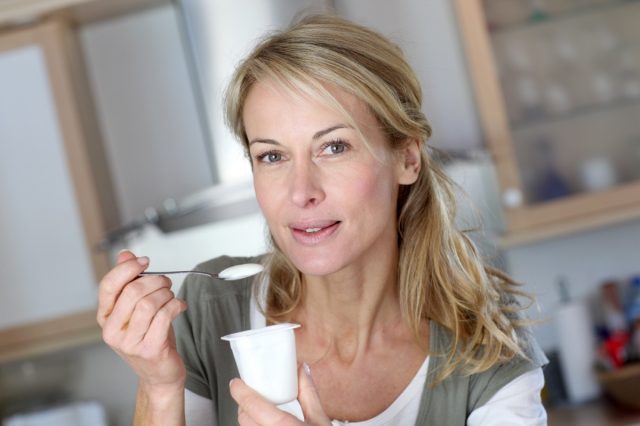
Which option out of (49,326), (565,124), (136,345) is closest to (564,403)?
(565,124)

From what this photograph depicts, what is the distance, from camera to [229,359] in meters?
1.61

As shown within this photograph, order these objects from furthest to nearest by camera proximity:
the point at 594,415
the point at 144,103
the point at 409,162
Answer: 1. the point at 144,103
2. the point at 594,415
3. the point at 409,162

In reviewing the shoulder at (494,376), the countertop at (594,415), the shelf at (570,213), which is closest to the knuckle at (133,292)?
the shoulder at (494,376)

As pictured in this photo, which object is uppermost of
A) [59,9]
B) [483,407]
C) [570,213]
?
[59,9]

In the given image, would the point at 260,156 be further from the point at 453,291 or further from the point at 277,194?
the point at 453,291

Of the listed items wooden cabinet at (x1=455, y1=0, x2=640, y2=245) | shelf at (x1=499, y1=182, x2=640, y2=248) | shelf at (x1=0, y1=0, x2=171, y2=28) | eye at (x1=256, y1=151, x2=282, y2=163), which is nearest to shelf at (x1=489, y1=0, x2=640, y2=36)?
wooden cabinet at (x1=455, y1=0, x2=640, y2=245)

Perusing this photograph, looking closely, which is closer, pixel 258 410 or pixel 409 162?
pixel 258 410

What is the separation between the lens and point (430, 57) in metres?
3.36

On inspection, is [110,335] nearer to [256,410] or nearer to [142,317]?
[142,317]

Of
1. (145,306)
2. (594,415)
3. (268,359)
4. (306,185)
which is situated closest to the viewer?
(268,359)

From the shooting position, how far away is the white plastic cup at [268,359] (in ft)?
3.84

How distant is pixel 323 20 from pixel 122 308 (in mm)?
552

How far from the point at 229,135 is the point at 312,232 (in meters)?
1.79

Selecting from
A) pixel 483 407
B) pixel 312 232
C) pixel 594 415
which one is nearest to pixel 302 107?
pixel 312 232
